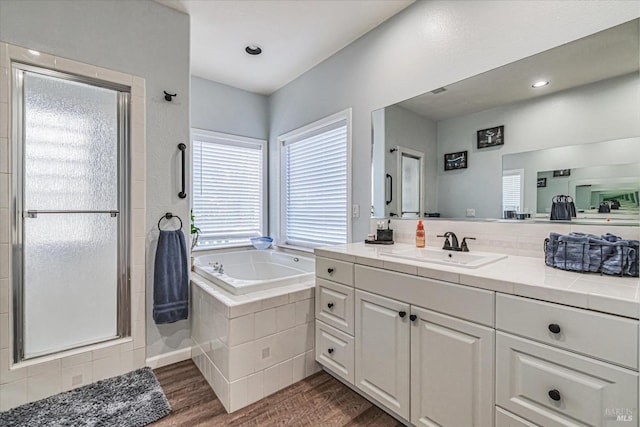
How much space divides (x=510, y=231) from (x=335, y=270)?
1.06 meters

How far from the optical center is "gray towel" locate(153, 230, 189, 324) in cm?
218

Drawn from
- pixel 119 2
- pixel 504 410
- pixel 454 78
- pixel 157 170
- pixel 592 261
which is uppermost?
pixel 119 2

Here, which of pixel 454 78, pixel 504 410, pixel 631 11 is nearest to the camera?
pixel 504 410

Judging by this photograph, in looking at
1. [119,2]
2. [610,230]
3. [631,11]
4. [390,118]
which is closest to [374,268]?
[610,230]

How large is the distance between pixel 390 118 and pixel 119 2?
83.9 inches

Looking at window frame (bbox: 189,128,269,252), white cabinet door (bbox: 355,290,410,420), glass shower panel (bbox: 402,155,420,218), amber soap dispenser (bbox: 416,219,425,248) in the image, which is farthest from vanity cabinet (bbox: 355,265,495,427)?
window frame (bbox: 189,128,269,252)

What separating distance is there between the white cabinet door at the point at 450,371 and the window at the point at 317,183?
1.38m

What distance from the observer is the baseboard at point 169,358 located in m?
2.19

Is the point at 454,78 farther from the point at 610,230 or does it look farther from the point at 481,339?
the point at 481,339

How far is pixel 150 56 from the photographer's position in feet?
7.27

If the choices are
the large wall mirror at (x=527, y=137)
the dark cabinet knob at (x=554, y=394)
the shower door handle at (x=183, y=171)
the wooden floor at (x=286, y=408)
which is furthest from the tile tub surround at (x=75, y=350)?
the dark cabinet knob at (x=554, y=394)

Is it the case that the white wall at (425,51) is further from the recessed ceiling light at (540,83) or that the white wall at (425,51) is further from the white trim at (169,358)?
the white trim at (169,358)

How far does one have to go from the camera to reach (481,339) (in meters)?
1.20

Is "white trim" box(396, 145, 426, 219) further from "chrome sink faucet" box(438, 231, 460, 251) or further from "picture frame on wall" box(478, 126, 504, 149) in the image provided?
"picture frame on wall" box(478, 126, 504, 149)
